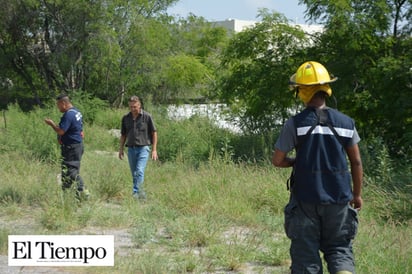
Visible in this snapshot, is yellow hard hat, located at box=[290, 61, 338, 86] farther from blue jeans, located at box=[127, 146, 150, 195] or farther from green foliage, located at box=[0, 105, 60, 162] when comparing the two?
green foliage, located at box=[0, 105, 60, 162]

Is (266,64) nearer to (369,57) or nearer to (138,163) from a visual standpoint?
(369,57)

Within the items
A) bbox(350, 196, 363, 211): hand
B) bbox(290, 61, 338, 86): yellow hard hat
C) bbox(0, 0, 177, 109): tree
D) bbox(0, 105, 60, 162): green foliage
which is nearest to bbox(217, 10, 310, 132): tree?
bbox(0, 105, 60, 162): green foliage

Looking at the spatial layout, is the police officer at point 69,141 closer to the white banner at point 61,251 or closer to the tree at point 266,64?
the white banner at point 61,251

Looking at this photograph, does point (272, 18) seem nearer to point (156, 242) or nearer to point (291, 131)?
point (156, 242)

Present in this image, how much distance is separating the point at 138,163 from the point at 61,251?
3.45m

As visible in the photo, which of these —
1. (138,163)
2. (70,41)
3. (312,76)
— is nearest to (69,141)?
(138,163)

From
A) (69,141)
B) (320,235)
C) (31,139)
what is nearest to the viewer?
(320,235)

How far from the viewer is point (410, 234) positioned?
6605mm

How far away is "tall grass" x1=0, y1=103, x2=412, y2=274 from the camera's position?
6.04 metres

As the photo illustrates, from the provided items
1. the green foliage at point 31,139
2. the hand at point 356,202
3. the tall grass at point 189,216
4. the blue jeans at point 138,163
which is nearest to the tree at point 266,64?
the tall grass at point 189,216

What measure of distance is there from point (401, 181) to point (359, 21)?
5.14m

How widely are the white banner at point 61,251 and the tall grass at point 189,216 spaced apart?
168 mm

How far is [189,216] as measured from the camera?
8062 millimetres

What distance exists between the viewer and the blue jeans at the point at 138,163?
9492mm
